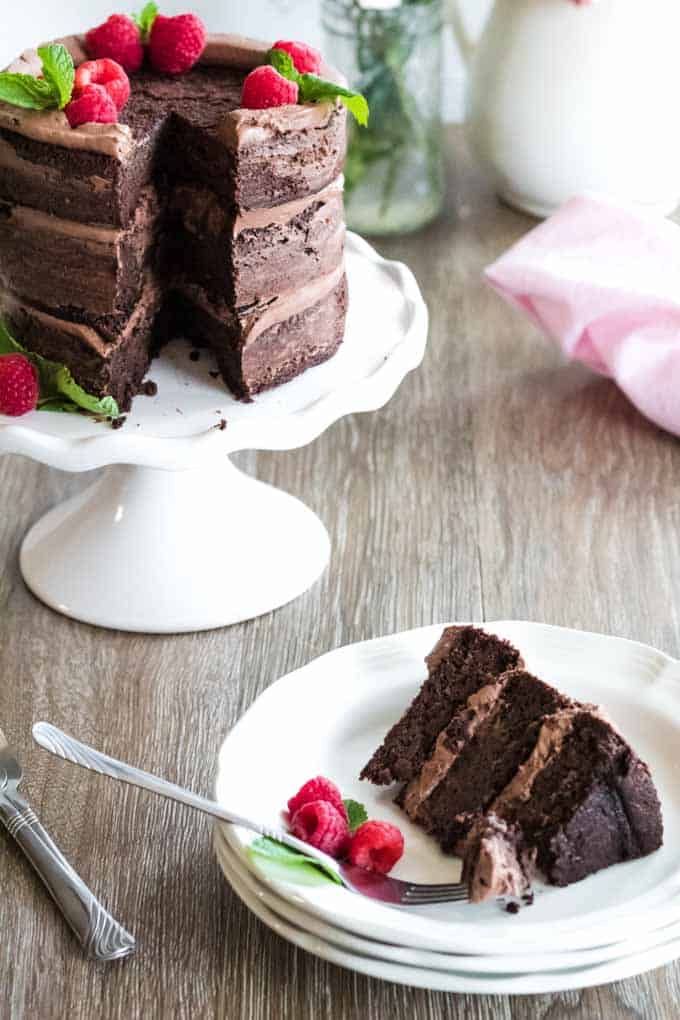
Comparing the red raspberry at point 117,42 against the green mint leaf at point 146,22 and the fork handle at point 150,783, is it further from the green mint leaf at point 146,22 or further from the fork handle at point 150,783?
the fork handle at point 150,783

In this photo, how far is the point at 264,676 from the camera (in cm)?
169

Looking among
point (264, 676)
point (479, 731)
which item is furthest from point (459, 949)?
point (264, 676)

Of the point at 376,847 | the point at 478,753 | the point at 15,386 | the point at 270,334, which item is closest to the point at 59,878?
the point at 376,847

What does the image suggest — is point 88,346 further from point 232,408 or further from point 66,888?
point 66,888

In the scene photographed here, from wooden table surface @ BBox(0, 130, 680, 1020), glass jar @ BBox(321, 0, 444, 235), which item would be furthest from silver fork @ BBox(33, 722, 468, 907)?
glass jar @ BBox(321, 0, 444, 235)

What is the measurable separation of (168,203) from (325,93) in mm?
236

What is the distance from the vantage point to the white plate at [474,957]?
3.71 ft

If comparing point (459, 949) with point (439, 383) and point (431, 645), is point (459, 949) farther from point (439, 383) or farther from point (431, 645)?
point (439, 383)

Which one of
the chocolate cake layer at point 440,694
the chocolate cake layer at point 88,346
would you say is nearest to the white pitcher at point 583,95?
the chocolate cake layer at point 88,346

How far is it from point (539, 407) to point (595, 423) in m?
0.09

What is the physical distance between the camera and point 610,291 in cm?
216

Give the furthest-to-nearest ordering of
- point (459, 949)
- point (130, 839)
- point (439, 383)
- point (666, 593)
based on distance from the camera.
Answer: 1. point (439, 383)
2. point (666, 593)
3. point (130, 839)
4. point (459, 949)

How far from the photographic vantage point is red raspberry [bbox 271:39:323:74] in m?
1.70

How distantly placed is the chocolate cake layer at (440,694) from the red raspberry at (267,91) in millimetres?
628
